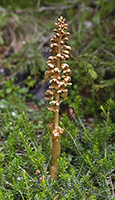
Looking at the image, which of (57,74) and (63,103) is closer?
(57,74)

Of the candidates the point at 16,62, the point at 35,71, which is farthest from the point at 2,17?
the point at 35,71

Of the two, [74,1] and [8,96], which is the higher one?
[74,1]

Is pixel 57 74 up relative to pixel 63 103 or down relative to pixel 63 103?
up

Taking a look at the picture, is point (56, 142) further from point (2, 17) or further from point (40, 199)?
point (2, 17)

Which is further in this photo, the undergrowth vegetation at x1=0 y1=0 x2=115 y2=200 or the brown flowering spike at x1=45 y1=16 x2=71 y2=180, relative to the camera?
the undergrowth vegetation at x1=0 y1=0 x2=115 y2=200
